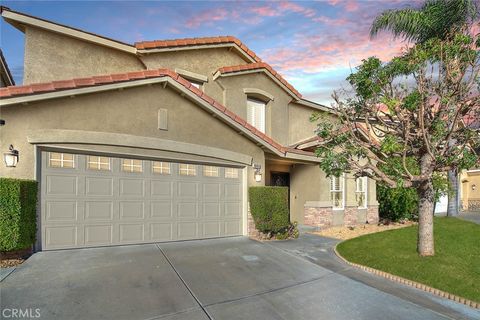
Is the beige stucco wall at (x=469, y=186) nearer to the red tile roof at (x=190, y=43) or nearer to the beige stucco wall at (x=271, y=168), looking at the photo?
the beige stucco wall at (x=271, y=168)

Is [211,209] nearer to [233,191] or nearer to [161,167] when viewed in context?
[233,191]

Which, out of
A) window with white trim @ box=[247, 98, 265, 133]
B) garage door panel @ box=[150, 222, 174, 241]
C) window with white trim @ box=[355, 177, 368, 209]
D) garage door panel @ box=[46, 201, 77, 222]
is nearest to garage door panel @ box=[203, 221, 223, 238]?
garage door panel @ box=[150, 222, 174, 241]

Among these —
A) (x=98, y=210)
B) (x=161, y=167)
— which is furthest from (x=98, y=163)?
(x=161, y=167)

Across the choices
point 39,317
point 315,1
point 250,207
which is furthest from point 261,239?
point 315,1

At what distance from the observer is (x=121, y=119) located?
8.39 metres

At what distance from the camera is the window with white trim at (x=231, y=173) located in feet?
35.5

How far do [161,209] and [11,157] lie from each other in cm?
421

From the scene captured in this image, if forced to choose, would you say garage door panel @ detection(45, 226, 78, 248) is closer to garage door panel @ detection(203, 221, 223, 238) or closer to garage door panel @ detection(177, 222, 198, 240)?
garage door panel @ detection(177, 222, 198, 240)

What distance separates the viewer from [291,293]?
224 inches

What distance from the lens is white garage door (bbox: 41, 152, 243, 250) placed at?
7.61 metres

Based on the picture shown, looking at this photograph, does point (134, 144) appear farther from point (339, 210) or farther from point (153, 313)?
point (339, 210)

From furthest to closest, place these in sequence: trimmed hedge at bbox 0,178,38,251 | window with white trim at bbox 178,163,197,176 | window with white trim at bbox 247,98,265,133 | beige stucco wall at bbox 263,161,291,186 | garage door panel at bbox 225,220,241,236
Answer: beige stucco wall at bbox 263,161,291,186
window with white trim at bbox 247,98,265,133
garage door panel at bbox 225,220,241,236
window with white trim at bbox 178,163,197,176
trimmed hedge at bbox 0,178,38,251

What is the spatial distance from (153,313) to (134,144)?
5.33m

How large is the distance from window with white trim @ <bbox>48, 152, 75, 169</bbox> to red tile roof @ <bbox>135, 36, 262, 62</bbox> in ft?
20.1
